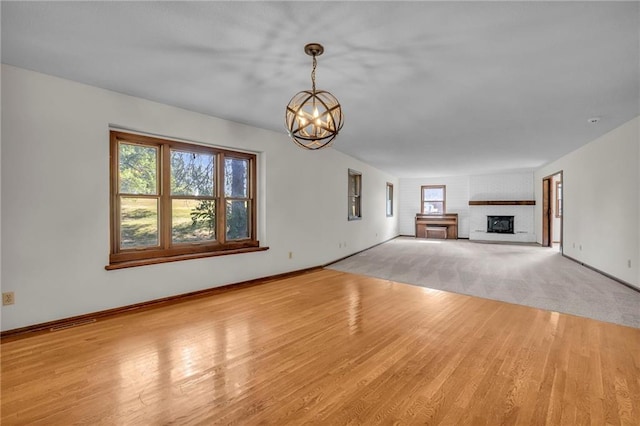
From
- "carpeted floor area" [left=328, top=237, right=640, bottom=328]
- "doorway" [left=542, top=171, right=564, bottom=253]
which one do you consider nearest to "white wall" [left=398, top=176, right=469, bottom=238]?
"doorway" [left=542, top=171, right=564, bottom=253]

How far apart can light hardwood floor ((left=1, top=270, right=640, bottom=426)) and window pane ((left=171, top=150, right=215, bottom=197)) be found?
1.60m

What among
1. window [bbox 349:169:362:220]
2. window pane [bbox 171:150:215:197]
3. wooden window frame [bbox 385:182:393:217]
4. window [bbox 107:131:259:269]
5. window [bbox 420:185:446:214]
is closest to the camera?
window [bbox 107:131:259:269]

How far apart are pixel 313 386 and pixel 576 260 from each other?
6907mm

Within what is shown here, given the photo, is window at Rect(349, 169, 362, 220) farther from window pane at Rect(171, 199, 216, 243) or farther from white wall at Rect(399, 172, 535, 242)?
white wall at Rect(399, 172, 535, 242)

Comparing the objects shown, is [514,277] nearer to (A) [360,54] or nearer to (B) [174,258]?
(A) [360,54]

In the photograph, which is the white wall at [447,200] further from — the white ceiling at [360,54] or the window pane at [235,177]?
the window pane at [235,177]

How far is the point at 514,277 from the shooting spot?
4.87 metres

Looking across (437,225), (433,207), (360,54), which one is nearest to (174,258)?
(360,54)

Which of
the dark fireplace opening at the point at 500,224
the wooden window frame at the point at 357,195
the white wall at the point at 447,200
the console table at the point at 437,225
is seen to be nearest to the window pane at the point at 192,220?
the wooden window frame at the point at 357,195

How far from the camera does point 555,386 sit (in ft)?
6.17

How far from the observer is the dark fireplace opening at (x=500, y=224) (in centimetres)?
1017

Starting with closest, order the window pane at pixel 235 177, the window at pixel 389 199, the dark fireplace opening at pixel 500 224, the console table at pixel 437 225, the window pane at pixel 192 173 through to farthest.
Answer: the window pane at pixel 192 173, the window pane at pixel 235 177, the dark fireplace opening at pixel 500 224, the window at pixel 389 199, the console table at pixel 437 225

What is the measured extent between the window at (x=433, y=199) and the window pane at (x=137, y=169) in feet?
33.7

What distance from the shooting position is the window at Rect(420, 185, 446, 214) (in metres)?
11.5
